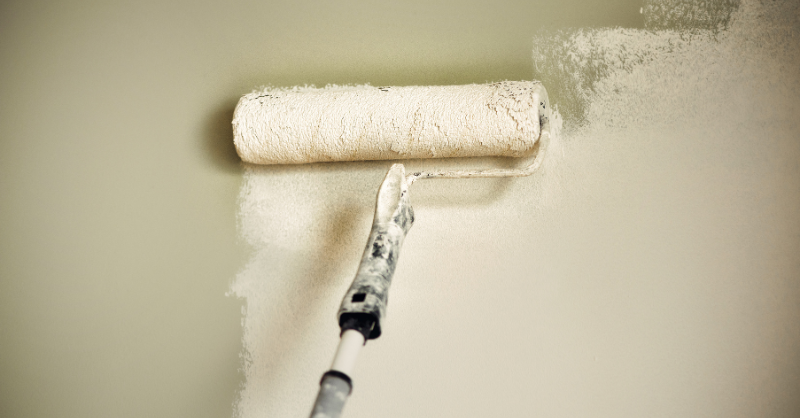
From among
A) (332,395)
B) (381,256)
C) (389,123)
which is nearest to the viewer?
(332,395)

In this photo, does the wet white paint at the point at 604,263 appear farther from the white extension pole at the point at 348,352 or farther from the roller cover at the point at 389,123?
the white extension pole at the point at 348,352

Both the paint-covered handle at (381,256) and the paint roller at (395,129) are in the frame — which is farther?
the paint roller at (395,129)

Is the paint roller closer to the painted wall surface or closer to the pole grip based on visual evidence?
the painted wall surface

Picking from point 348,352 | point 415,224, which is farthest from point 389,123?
point 348,352

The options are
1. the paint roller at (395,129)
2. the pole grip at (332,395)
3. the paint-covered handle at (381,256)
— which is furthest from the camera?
the paint roller at (395,129)

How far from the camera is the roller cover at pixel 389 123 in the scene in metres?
0.86

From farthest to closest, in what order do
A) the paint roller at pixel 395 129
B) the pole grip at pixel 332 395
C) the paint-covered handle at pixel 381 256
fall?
the paint roller at pixel 395 129 → the paint-covered handle at pixel 381 256 → the pole grip at pixel 332 395

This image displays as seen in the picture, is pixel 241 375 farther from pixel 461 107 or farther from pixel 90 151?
pixel 461 107

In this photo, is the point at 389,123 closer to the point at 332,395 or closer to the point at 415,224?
the point at 415,224

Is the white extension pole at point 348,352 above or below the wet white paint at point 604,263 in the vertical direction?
below

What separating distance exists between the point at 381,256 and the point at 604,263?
49 cm

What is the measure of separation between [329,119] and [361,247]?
0.28 m

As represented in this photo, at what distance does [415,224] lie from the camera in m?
0.97

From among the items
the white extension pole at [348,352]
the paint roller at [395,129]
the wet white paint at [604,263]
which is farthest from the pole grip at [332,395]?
the wet white paint at [604,263]
